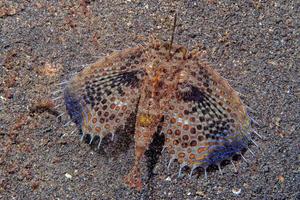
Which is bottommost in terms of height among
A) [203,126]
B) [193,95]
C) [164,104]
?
[203,126]

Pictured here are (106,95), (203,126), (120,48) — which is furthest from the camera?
(120,48)

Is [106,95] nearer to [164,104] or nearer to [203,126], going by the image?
[164,104]

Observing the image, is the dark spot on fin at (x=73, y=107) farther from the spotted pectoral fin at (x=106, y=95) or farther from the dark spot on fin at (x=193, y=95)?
the dark spot on fin at (x=193, y=95)

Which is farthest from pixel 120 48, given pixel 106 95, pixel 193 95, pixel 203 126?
pixel 203 126

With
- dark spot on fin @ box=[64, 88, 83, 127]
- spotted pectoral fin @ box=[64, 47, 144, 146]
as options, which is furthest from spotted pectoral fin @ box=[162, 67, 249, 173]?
dark spot on fin @ box=[64, 88, 83, 127]

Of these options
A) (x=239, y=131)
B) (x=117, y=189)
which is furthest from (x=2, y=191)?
(x=239, y=131)

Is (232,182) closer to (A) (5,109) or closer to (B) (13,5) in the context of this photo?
(A) (5,109)

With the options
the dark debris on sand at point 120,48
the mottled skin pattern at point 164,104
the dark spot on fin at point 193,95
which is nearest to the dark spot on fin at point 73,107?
the mottled skin pattern at point 164,104

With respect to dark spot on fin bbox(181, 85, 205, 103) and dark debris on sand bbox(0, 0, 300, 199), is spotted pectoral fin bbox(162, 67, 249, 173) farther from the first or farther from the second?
dark debris on sand bbox(0, 0, 300, 199)

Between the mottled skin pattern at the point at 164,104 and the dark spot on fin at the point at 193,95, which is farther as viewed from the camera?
the dark spot on fin at the point at 193,95
